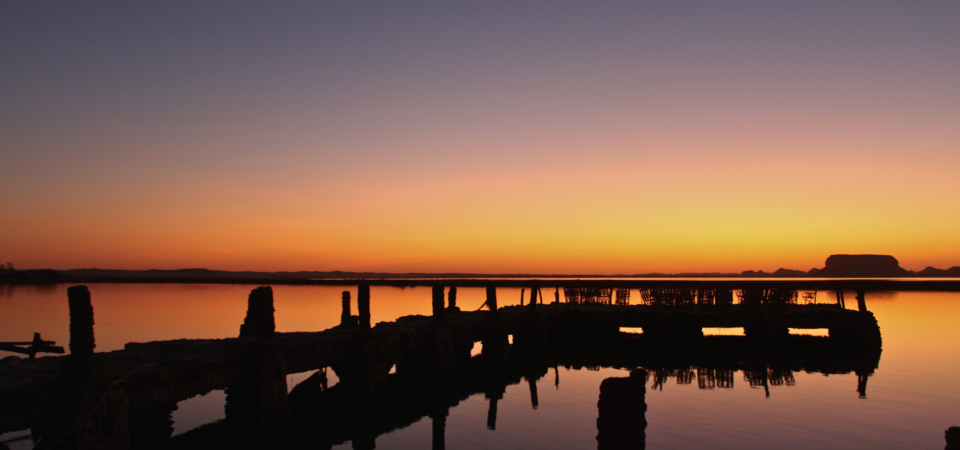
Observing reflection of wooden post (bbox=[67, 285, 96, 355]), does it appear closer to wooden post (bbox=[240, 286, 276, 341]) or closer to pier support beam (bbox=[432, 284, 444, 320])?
wooden post (bbox=[240, 286, 276, 341])

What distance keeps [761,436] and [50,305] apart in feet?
234

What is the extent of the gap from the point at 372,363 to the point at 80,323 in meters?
10.7

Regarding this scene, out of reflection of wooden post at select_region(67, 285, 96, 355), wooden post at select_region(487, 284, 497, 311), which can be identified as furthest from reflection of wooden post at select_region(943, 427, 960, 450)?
wooden post at select_region(487, 284, 497, 311)

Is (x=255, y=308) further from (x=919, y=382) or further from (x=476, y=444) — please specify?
(x=919, y=382)

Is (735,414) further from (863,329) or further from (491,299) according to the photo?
(863,329)

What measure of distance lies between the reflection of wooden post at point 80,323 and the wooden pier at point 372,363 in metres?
0.02

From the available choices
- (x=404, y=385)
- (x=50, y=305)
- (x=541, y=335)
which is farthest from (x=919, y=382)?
(x=50, y=305)

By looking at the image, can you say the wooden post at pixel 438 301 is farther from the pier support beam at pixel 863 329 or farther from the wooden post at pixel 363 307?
the pier support beam at pixel 863 329

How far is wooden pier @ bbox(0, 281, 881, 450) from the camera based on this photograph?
1209cm

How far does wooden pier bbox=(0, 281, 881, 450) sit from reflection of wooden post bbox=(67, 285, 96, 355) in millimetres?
22

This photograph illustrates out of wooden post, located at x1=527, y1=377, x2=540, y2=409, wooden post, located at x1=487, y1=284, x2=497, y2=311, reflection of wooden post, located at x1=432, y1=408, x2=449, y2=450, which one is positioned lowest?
wooden post, located at x1=527, y1=377, x2=540, y2=409

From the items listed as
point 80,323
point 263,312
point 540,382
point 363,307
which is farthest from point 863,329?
point 80,323

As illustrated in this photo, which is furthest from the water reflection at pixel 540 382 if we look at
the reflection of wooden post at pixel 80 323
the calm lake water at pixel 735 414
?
the reflection of wooden post at pixel 80 323

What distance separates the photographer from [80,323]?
12.6 meters
